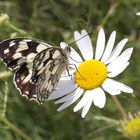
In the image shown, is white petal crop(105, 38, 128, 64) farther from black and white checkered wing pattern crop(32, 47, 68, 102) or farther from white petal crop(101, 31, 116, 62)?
black and white checkered wing pattern crop(32, 47, 68, 102)

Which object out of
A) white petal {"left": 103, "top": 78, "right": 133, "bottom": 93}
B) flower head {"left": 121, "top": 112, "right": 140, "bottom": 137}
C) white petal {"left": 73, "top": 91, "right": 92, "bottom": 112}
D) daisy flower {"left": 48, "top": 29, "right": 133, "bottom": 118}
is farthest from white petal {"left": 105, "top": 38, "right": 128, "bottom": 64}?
flower head {"left": 121, "top": 112, "right": 140, "bottom": 137}

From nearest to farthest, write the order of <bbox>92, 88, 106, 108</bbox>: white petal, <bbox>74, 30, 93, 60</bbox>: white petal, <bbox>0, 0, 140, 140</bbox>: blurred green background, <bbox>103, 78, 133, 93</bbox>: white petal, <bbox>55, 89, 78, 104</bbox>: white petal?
1. <bbox>103, 78, 133, 93</bbox>: white petal
2. <bbox>92, 88, 106, 108</bbox>: white petal
3. <bbox>55, 89, 78, 104</bbox>: white petal
4. <bbox>74, 30, 93, 60</bbox>: white petal
5. <bbox>0, 0, 140, 140</bbox>: blurred green background

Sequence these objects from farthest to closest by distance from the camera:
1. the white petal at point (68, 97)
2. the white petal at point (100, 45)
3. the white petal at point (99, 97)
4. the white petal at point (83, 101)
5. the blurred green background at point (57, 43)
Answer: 1. the blurred green background at point (57, 43)
2. the white petal at point (100, 45)
3. the white petal at point (68, 97)
4. the white petal at point (83, 101)
5. the white petal at point (99, 97)

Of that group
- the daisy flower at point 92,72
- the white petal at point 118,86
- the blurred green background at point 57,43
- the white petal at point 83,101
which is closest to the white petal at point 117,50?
the daisy flower at point 92,72

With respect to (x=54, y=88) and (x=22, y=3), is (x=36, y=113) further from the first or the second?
(x=54, y=88)

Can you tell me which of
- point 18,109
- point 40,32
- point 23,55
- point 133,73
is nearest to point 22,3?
point 40,32

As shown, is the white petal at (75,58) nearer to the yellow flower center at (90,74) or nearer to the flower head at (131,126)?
the yellow flower center at (90,74)
